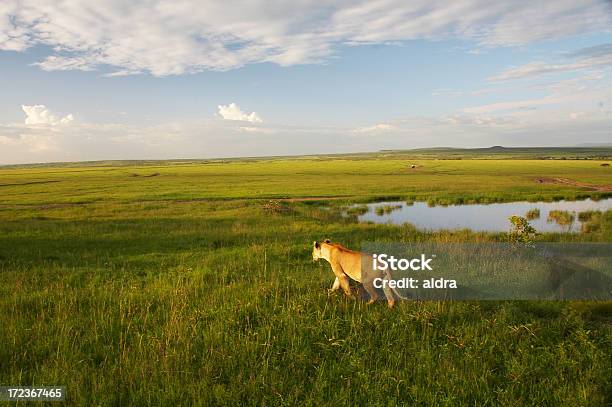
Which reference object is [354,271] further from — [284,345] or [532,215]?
[532,215]

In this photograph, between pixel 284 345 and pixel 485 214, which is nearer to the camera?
pixel 284 345

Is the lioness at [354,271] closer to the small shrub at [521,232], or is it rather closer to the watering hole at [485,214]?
the small shrub at [521,232]

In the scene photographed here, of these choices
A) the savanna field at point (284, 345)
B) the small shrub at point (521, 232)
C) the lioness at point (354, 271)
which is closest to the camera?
the savanna field at point (284, 345)

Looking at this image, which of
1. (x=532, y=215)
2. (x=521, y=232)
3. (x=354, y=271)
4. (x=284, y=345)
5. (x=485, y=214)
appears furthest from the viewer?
(x=485, y=214)

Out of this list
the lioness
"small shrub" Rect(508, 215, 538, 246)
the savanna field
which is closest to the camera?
the savanna field

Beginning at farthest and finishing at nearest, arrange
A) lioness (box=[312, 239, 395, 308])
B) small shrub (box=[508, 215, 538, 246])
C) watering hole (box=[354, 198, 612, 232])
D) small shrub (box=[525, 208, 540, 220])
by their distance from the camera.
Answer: small shrub (box=[525, 208, 540, 220])
watering hole (box=[354, 198, 612, 232])
small shrub (box=[508, 215, 538, 246])
lioness (box=[312, 239, 395, 308])

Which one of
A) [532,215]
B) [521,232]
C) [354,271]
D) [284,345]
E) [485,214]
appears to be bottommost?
[485,214]

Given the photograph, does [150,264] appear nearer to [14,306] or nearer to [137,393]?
[14,306]

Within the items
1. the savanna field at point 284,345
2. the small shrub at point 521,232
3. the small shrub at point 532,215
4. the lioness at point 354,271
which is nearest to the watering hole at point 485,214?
the small shrub at point 532,215

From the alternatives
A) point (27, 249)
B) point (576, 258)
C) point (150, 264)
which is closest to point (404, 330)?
point (150, 264)

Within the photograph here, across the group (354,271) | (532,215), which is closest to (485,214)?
(532,215)

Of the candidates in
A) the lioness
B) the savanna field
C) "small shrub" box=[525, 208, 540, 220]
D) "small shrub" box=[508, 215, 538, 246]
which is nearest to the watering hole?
"small shrub" box=[525, 208, 540, 220]

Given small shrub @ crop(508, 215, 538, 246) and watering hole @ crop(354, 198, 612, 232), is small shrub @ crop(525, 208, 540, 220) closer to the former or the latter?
watering hole @ crop(354, 198, 612, 232)

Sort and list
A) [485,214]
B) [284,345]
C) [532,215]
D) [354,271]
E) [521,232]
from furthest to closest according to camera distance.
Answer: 1. [485,214]
2. [532,215]
3. [521,232]
4. [354,271]
5. [284,345]
